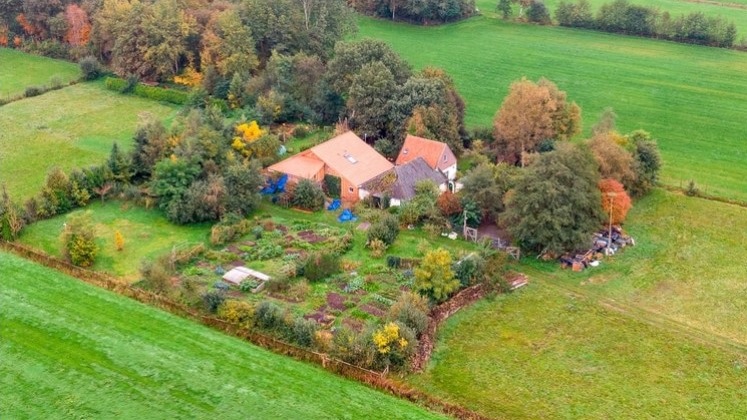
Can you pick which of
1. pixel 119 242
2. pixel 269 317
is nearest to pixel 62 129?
pixel 119 242

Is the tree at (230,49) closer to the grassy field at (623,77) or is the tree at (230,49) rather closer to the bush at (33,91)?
the bush at (33,91)

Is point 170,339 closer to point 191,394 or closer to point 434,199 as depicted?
point 191,394

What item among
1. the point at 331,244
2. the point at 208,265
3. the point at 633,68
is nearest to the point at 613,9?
the point at 633,68

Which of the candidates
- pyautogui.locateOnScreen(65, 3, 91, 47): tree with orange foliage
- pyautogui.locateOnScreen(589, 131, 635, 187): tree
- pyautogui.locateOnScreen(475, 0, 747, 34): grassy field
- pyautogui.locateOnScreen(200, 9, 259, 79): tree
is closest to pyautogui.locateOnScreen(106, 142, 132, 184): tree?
pyautogui.locateOnScreen(200, 9, 259, 79): tree

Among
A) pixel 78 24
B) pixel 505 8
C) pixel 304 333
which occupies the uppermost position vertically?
pixel 505 8

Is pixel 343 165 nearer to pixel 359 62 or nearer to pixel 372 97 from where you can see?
pixel 372 97

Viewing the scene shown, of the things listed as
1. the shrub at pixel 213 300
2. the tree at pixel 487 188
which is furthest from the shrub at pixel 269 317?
the tree at pixel 487 188

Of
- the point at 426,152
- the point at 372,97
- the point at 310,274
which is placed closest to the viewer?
the point at 310,274
